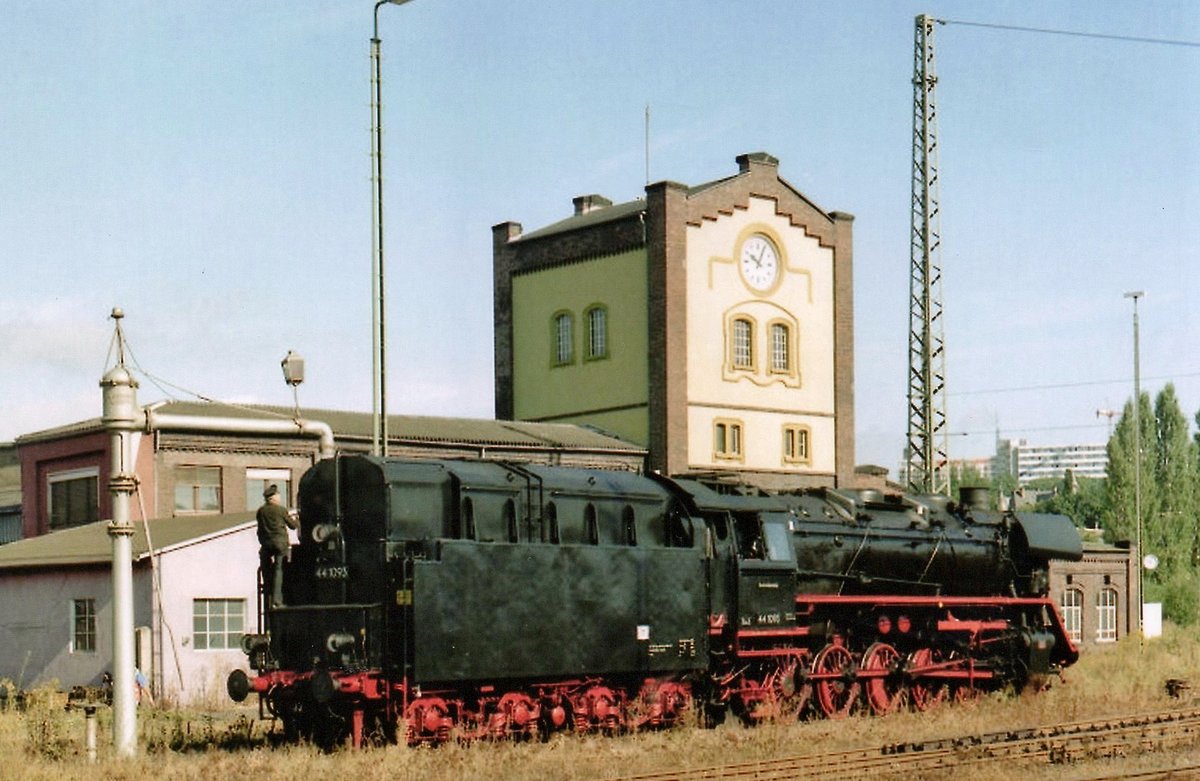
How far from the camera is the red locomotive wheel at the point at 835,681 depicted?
2130 cm

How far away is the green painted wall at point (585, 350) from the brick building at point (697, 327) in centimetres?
5

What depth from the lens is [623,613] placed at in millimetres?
18750

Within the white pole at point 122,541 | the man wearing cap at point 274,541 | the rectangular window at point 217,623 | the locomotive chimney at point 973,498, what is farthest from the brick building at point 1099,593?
the white pole at point 122,541

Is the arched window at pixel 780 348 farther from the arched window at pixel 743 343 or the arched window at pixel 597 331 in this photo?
the arched window at pixel 597 331

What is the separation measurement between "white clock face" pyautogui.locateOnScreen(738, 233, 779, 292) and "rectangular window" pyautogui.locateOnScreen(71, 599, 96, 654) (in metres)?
25.2

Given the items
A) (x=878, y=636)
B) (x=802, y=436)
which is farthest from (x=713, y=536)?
(x=802, y=436)

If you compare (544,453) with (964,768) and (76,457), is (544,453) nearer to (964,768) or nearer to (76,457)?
(76,457)

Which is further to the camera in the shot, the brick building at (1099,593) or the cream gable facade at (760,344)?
the brick building at (1099,593)

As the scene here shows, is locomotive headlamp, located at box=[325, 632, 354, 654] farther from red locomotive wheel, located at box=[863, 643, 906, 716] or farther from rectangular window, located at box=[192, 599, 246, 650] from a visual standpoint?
rectangular window, located at box=[192, 599, 246, 650]

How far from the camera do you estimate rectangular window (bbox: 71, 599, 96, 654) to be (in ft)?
94.6

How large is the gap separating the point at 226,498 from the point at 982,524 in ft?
64.6

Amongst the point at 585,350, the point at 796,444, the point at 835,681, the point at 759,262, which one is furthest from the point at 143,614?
the point at 796,444


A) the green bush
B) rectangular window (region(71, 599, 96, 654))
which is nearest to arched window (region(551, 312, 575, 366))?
rectangular window (region(71, 599, 96, 654))

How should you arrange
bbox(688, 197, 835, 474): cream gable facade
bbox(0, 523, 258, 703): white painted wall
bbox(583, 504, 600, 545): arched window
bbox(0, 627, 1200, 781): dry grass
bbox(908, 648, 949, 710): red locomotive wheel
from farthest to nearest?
bbox(688, 197, 835, 474): cream gable facade < bbox(0, 523, 258, 703): white painted wall < bbox(908, 648, 949, 710): red locomotive wheel < bbox(583, 504, 600, 545): arched window < bbox(0, 627, 1200, 781): dry grass
